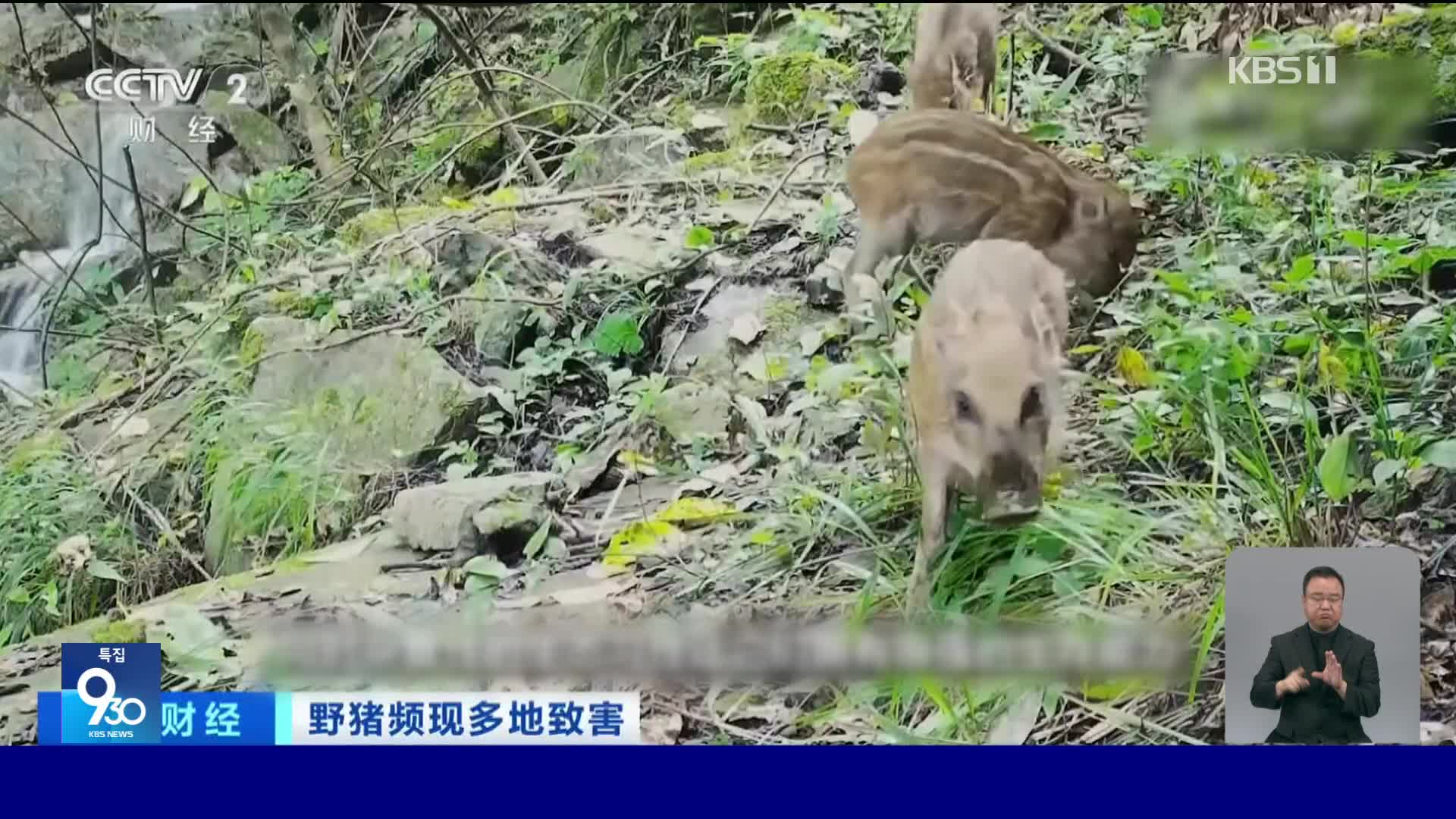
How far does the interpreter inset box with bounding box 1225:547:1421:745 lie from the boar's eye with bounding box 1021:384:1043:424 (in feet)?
1.37

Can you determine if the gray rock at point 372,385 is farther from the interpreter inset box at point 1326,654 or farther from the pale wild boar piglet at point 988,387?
the interpreter inset box at point 1326,654

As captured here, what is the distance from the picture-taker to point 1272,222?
6.47 ft

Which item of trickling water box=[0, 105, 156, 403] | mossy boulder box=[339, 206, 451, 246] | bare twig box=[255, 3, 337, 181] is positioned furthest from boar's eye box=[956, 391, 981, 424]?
trickling water box=[0, 105, 156, 403]

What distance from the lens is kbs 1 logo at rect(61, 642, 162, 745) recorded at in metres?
2.00

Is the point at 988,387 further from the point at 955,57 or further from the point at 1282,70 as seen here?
the point at 1282,70

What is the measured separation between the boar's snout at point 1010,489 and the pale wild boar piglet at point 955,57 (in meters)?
0.60

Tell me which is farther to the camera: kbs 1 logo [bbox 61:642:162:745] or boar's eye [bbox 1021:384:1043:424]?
kbs 1 logo [bbox 61:642:162:745]

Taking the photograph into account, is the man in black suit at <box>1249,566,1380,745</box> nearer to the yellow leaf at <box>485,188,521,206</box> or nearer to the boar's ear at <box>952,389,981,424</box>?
the boar's ear at <box>952,389,981,424</box>

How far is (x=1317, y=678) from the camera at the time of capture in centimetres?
193

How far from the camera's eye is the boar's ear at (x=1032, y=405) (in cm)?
190

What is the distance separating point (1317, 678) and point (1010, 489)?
0.60m
